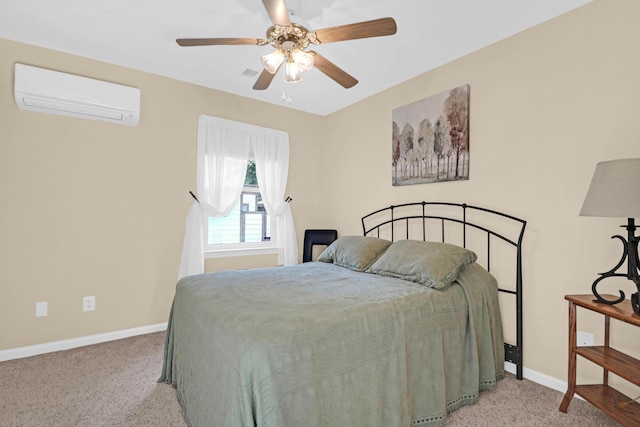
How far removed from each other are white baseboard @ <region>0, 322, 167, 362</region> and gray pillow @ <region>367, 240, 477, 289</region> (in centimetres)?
229

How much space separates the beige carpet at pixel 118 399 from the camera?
6.12 feet

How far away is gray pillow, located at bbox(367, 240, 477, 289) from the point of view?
216 cm

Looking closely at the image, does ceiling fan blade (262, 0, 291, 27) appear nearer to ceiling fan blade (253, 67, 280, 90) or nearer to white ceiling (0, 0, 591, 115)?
white ceiling (0, 0, 591, 115)

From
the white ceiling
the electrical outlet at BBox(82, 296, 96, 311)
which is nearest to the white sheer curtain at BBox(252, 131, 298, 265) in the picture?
the white ceiling

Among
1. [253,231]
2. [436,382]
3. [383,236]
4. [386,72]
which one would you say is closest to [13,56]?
[253,231]

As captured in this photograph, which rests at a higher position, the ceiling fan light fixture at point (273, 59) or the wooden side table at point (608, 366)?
the ceiling fan light fixture at point (273, 59)

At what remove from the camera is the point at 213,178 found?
351 centimetres

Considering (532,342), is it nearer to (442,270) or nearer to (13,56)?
(442,270)

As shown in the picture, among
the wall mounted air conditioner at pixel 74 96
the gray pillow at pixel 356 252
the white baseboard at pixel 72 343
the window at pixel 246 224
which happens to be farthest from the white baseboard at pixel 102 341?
the wall mounted air conditioner at pixel 74 96

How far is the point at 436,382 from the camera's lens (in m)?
1.83

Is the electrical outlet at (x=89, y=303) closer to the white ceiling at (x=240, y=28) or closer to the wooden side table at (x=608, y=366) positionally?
the white ceiling at (x=240, y=28)

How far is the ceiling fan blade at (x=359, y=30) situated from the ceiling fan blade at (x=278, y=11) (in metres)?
0.20

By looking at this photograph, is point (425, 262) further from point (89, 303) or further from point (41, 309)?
point (41, 309)

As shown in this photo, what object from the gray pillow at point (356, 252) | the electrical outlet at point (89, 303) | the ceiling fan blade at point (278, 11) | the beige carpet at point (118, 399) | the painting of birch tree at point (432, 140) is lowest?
the beige carpet at point (118, 399)
